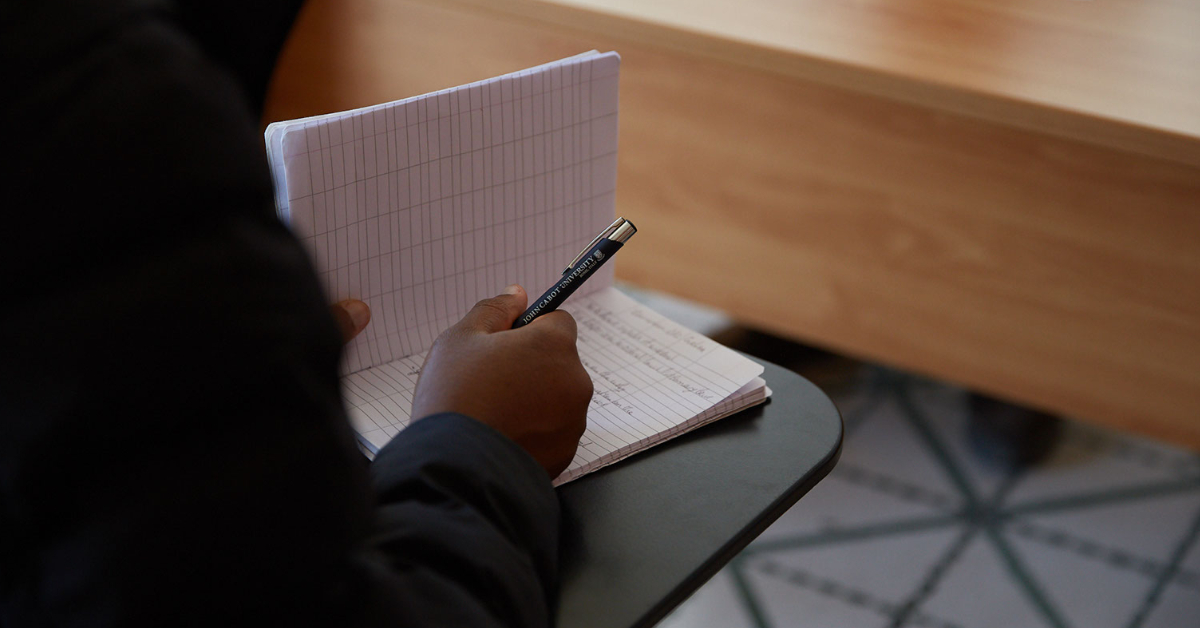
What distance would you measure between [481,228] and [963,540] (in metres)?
1.04

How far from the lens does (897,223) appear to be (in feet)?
3.97

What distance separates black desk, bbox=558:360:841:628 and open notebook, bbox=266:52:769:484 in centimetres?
2

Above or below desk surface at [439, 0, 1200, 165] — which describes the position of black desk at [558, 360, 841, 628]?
below

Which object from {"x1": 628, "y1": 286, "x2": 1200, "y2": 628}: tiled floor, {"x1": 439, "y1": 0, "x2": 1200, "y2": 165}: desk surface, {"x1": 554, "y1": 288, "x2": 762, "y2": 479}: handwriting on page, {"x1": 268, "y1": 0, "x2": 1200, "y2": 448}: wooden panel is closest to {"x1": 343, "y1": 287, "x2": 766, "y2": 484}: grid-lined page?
{"x1": 554, "y1": 288, "x2": 762, "y2": 479}: handwriting on page

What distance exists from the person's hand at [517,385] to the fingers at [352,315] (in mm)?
80

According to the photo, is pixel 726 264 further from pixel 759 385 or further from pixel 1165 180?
pixel 759 385

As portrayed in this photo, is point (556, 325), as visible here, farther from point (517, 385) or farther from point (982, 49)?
point (982, 49)

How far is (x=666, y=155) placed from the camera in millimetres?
1337

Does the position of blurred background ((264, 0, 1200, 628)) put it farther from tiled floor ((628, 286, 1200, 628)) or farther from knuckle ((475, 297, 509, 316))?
knuckle ((475, 297, 509, 316))

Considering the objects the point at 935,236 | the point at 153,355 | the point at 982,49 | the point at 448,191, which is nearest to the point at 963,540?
the point at 935,236

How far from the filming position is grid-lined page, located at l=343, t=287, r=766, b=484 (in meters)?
0.58

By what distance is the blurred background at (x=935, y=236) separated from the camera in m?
1.04

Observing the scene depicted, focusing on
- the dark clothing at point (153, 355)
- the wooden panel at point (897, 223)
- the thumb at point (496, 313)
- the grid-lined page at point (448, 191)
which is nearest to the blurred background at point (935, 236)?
the wooden panel at point (897, 223)

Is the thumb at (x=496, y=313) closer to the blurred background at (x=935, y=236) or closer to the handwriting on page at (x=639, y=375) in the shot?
the handwriting on page at (x=639, y=375)
